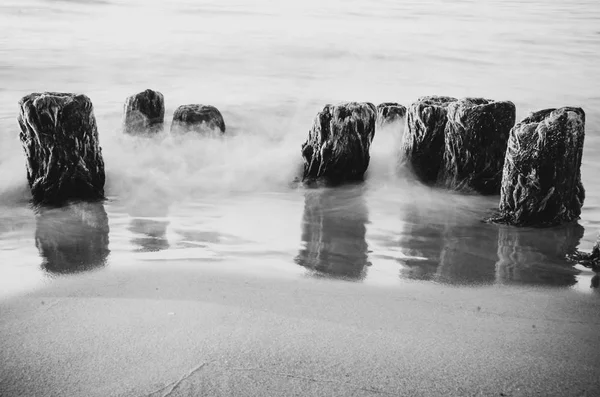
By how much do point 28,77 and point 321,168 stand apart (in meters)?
10.6

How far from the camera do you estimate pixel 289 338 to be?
2.52 meters

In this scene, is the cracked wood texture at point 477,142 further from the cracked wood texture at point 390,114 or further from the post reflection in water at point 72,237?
the post reflection in water at point 72,237

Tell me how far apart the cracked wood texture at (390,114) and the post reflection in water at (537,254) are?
256 centimetres

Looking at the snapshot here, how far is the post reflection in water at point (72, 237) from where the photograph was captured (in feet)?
11.5

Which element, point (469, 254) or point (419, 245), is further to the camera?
point (419, 245)

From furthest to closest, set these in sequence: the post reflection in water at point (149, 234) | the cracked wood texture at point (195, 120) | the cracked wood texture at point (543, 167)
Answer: the cracked wood texture at point (195, 120) → the cracked wood texture at point (543, 167) → the post reflection in water at point (149, 234)

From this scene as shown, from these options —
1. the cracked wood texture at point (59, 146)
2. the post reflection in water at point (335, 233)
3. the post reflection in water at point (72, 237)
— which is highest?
the cracked wood texture at point (59, 146)

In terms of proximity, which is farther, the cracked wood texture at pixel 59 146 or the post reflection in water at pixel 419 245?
the cracked wood texture at pixel 59 146

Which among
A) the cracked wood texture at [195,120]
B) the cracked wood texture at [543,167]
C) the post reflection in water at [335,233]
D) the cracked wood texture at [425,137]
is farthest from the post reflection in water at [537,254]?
the cracked wood texture at [195,120]

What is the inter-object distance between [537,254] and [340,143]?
2078mm

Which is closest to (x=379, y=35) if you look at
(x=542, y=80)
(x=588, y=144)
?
(x=542, y=80)

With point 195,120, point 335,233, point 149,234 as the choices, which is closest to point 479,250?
point 335,233

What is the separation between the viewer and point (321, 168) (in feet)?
18.1

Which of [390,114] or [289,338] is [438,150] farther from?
[289,338]
